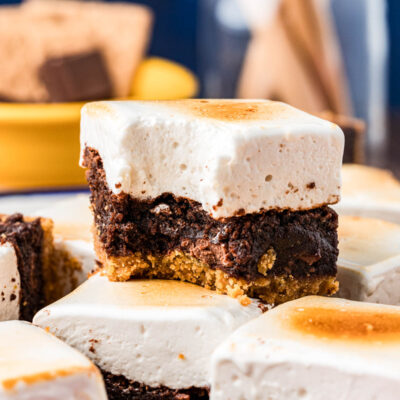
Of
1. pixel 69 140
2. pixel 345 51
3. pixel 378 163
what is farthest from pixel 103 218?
pixel 345 51

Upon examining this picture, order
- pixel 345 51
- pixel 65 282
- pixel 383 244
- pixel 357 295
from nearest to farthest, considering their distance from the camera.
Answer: pixel 357 295
pixel 383 244
pixel 65 282
pixel 345 51

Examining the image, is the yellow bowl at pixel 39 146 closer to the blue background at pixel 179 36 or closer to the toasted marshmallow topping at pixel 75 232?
the toasted marshmallow topping at pixel 75 232

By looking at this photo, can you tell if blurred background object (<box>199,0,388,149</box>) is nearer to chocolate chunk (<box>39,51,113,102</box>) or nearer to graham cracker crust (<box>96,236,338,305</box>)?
chocolate chunk (<box>39,51,113,102</box>)

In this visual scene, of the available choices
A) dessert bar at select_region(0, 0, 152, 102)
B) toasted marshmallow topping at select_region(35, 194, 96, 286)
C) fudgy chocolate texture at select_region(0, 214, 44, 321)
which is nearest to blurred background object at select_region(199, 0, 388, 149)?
dessert bar at select_region(0, 0, 152, 102)

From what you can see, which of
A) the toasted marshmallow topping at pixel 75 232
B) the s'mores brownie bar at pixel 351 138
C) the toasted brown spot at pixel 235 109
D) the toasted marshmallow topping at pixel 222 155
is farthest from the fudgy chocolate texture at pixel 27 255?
the s'mores brownie bar at pixel 351 138

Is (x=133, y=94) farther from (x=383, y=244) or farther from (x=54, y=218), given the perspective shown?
(x=383, y=244)
